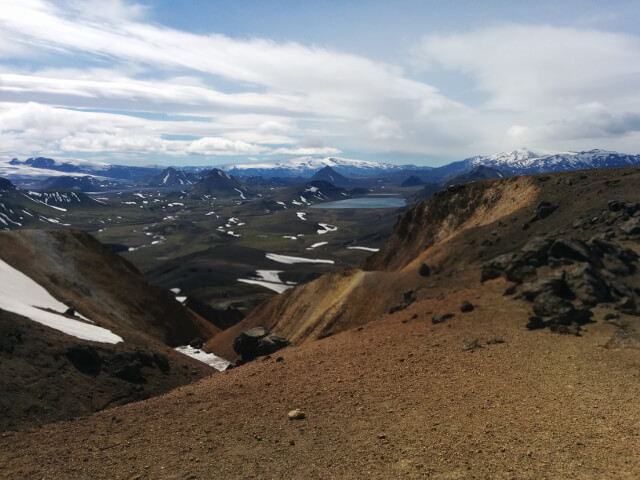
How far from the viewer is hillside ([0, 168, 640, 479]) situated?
11.3 m

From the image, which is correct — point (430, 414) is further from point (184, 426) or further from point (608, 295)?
point (608, 295)

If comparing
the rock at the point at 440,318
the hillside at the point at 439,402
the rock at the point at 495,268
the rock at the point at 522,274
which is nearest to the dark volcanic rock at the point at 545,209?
the hillside at the point at 439,402

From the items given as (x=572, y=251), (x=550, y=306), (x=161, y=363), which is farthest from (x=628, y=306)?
(x=161, y=363)

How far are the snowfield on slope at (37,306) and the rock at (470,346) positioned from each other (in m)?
27.7

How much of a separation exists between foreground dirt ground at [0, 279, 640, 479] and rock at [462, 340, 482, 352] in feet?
0.97

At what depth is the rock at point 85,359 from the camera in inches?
1000

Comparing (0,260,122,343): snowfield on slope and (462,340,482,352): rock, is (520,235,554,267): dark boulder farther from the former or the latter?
(0,260,122,343): snowfield on slope

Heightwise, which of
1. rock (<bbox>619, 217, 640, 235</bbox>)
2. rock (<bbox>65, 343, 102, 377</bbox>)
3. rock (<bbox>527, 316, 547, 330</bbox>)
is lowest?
rock (<bbox>65, 343, 102, 377</bbox>)

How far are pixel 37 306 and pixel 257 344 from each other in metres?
21.4

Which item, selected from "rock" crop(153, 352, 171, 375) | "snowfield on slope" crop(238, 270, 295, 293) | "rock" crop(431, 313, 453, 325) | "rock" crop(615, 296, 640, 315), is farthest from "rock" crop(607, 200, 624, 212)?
"snowfield on slope" crop(238, 270, 295, 293)

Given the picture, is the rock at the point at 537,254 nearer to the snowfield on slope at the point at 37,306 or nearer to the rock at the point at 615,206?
the rock at the point at 615,206

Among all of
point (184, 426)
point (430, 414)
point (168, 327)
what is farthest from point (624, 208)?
point (168, 327)

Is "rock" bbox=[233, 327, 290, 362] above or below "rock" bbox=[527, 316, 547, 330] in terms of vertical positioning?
below

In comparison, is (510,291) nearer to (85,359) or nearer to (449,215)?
(85,359)
